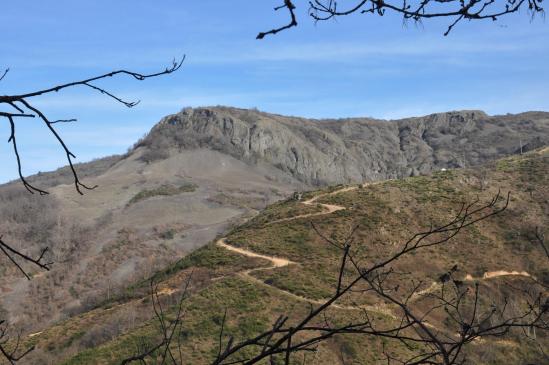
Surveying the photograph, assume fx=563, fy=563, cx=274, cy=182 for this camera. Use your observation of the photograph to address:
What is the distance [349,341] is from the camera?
103ft

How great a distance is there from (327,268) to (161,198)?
76.2m

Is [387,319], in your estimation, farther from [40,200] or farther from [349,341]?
[40,200]

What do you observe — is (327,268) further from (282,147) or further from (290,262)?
(282,147)

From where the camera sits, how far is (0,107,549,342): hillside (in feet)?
247

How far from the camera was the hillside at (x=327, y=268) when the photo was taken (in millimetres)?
31453

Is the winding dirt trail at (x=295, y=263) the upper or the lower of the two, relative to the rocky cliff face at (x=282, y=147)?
lower

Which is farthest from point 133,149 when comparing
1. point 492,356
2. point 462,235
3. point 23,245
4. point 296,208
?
point 492,356

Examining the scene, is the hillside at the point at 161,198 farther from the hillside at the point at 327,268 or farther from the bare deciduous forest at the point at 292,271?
→ the hillside at the point at 327,268

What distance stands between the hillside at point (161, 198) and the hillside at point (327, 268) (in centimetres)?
635

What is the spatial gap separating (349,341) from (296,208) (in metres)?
23.3

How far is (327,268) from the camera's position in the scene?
41406 millimetres

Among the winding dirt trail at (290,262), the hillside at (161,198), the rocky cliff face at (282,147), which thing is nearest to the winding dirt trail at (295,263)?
the winding dirt trail at (290,262)

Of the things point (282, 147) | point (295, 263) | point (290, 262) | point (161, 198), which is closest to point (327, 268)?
point (295, 263)

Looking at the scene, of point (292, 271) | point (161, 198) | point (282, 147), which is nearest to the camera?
point (292, 271)
